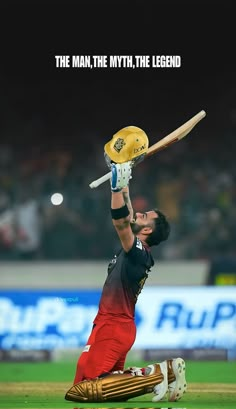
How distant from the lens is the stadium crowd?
1219 centimetres

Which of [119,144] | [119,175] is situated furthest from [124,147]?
[119,175]

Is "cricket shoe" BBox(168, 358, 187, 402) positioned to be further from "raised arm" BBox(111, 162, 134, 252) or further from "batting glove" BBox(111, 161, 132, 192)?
"batting glove" BBox(111, 161, 132, 192)

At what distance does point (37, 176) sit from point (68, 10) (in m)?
2.77

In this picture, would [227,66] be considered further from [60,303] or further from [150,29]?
[60,303]

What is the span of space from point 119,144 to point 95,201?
6361mm

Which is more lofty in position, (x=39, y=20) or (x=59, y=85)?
(x=39, y=20)

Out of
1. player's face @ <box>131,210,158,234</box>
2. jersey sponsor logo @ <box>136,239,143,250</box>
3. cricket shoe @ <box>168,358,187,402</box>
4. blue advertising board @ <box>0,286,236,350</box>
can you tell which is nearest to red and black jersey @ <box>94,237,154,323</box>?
jersey sponsor logo @ <box>136,239,143,250</box>

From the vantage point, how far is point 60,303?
10.9 metres

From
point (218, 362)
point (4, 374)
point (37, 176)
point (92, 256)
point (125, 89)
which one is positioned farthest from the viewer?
point (125, 89)

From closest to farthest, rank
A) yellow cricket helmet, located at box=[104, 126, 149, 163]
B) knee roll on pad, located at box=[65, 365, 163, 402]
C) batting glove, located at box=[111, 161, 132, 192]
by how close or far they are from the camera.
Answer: batting glove, located at box=[111, 161, 132, 192] < yellow cricket helmet, located at box=[104, 126, 149, 163] < knee roll on pad, located at box=[65, 365, 163, 402]

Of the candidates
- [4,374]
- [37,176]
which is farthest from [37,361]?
[37,176]

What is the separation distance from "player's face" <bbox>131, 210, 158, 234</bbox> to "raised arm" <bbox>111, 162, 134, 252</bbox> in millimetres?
377

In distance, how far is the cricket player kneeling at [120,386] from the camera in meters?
6.20

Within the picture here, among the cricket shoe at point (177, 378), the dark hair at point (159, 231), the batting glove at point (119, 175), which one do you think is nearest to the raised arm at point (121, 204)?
the batting glove at point (119, 175)
